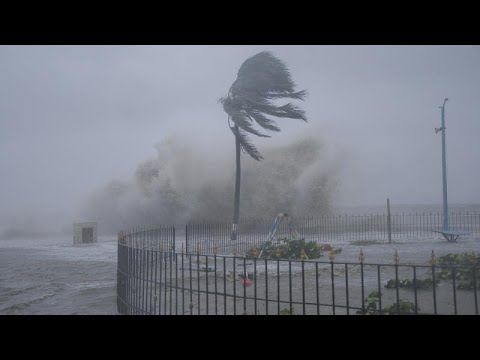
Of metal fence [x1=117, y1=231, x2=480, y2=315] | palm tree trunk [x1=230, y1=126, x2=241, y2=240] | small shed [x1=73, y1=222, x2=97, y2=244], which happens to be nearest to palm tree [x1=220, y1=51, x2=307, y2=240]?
palm tree trunk [x1=230, y1=126, x2=241, y2=240]

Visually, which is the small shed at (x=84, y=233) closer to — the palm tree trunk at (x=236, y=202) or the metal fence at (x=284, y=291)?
the palm tree trunk at (x=236, y=202)

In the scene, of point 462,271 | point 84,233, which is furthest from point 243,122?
point 462,271

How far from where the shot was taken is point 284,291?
9.00m

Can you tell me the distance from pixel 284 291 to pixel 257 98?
17569 millimetres

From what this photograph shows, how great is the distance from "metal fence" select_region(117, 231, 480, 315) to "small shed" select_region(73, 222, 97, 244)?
13.1 metres

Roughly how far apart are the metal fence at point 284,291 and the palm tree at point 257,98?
1282 cm

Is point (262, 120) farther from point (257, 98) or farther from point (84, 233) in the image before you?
point (84, 233)

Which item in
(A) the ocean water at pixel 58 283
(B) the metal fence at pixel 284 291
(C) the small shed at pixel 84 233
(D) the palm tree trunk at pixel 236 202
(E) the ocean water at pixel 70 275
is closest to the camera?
(B) the metal fence at pixel 284 291

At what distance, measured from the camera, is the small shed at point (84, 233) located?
76.7 ft

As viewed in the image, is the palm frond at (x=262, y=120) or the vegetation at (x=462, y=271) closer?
the vegetation at (x=462, y=271)

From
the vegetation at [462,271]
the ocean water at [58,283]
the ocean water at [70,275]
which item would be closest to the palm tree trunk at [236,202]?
the ocean water at [70,275]
